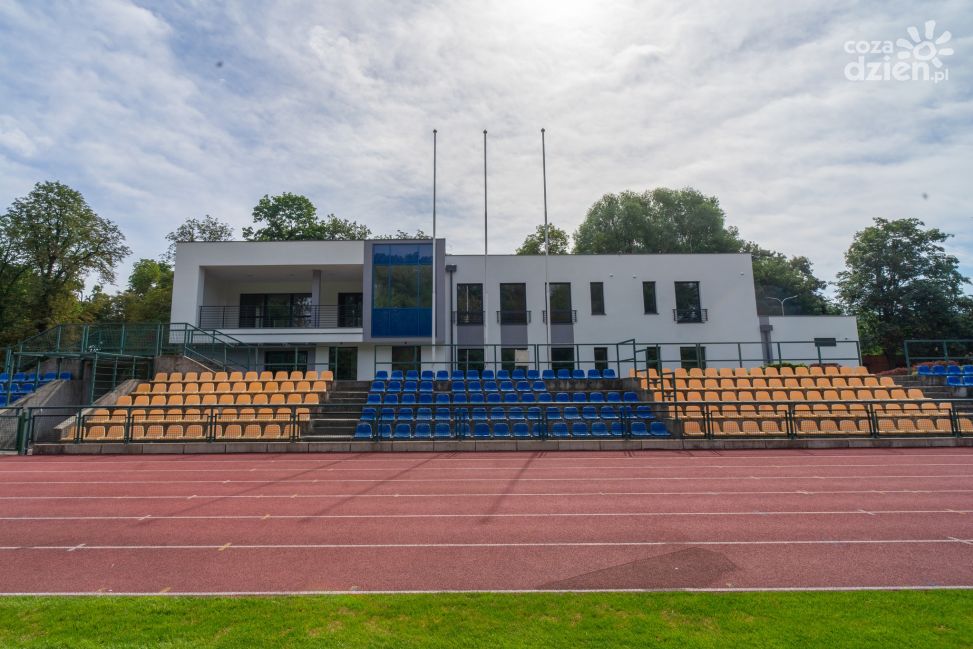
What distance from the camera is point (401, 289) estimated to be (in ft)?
87.7

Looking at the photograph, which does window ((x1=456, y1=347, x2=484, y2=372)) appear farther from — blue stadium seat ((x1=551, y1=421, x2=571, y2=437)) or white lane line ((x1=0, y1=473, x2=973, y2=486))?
white lane line ((x1=0, y1=473, x2=973, y2=486))

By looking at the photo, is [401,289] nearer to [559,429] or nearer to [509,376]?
[509,376]

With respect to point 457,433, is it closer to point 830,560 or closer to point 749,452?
point 749,452

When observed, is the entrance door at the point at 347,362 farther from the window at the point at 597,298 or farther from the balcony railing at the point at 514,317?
the window at the point at 597,298

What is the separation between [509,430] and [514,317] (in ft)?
40.6

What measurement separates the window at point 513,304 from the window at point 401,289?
4.26 meters

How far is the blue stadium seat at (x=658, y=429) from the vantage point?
16.5 metres

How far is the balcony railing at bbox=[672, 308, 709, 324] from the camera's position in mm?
28438

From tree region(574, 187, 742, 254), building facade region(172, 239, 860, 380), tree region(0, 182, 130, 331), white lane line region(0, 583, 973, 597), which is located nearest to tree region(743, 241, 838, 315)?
tree region(574, 187, 742, 254)

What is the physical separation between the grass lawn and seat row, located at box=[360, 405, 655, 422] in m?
11.5

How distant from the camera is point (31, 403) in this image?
59.8ft

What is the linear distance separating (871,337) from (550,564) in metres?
51.7

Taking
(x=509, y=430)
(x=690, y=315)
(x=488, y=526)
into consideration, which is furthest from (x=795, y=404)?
(x=488, y=526)

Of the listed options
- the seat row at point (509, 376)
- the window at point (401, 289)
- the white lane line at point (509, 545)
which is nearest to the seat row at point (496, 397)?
the seat row at point (509, 376)
